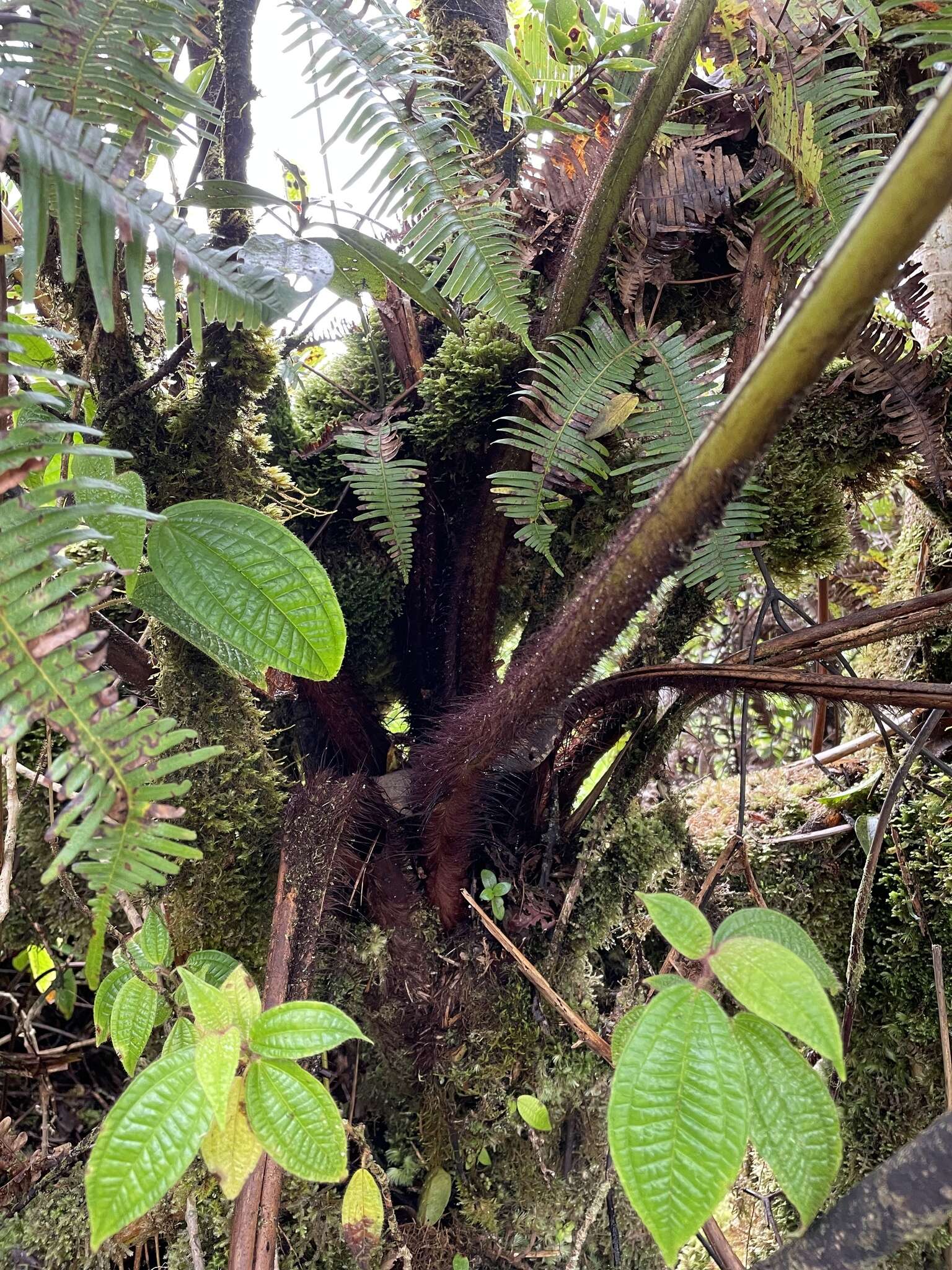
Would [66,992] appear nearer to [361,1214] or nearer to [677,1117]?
[361,1214]

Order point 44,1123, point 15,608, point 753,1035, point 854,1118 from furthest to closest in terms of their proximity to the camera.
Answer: point 854,1118, point 44,1123, point 753,1035, point 15,608

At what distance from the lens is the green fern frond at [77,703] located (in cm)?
54

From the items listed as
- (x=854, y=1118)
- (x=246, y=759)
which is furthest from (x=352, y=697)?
(x=854, y=1118)

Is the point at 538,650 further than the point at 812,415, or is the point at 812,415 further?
the point at 812,415

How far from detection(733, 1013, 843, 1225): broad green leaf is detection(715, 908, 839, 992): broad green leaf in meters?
0.08

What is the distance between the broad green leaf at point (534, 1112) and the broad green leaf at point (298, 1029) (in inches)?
19.8

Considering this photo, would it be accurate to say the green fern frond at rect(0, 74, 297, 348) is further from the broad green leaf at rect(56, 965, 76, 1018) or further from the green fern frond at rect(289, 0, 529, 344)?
the broad green leaf at rect(56, 965, 76, 1018)

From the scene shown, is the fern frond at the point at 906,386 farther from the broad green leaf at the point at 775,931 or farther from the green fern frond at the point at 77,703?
the green fern frond at the point at 77,703

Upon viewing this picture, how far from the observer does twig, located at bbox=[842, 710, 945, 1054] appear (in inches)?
41.4

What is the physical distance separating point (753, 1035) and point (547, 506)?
25.9 inches

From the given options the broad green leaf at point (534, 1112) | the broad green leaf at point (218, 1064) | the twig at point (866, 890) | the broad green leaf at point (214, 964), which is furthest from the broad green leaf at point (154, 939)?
the twig at point (866, 890)

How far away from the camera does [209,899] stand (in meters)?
0.99

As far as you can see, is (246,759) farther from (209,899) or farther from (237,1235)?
(237,1235)

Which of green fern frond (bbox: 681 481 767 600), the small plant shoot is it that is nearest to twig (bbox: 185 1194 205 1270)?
Result: the small plant shoot
